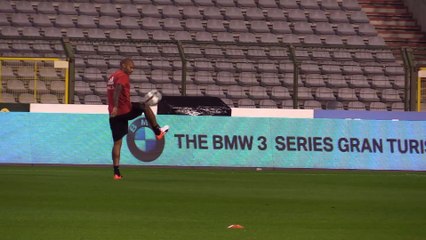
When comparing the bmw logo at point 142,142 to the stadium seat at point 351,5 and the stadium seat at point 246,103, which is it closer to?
the stadium seat at point 246,103

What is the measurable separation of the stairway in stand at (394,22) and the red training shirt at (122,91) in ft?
61.2

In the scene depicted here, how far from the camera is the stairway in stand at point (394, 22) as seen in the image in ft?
115

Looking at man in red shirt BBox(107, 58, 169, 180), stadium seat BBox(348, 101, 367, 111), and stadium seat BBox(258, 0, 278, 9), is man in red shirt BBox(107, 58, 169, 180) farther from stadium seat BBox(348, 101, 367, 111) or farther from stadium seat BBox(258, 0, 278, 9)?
stadium seat BBox(258, 0, 278, 9)

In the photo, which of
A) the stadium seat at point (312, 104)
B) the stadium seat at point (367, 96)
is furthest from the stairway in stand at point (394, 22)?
the stadium seat at point (312, 104)

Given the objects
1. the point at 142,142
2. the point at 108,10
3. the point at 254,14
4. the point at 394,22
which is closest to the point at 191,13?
the point at 254,14

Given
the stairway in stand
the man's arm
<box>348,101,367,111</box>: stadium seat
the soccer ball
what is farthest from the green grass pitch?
the stairway in stand

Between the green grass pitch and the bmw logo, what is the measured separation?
3211 mm

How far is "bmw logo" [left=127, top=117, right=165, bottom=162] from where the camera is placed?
2241 cm

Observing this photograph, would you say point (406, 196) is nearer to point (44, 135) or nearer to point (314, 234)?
point (314, 234)

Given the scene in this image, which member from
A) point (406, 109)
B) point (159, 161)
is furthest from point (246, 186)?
point (406, 109)

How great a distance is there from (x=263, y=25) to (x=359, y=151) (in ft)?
34.6

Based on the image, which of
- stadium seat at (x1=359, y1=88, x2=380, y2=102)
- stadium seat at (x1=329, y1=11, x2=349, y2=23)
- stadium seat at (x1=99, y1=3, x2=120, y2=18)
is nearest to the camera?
stadium seat at (x1=359, y1=88, x2=380, y2=102)

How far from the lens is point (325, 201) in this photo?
1324cm

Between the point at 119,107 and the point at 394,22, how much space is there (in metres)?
20.2
